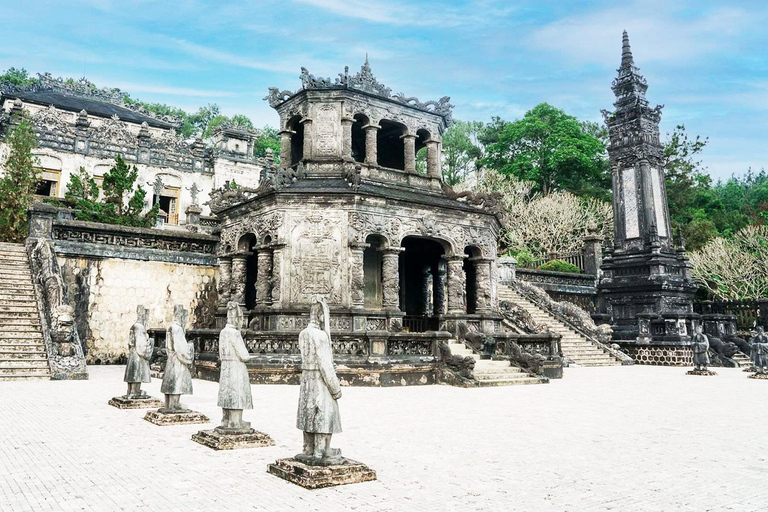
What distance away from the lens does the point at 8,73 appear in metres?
60.6

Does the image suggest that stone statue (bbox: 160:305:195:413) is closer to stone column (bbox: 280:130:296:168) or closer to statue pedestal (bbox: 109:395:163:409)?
statue pedestal (bbox: 109:395:163:409)

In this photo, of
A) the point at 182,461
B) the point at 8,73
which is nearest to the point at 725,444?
the point at 182,461

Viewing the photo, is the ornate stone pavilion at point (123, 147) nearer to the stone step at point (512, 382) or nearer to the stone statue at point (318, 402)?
the stone step at point (512, 382)

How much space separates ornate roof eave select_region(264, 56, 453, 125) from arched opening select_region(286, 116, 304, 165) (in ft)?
2.71

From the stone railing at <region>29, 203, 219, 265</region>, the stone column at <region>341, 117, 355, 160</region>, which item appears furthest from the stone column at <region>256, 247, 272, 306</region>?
the stone railing at <region>29, 203, 219, 265</region>

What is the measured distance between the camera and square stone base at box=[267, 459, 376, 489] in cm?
534

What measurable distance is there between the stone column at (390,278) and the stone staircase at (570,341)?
8.40 metres

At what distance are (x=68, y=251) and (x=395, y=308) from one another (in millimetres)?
11450

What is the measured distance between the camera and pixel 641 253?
1058 inches

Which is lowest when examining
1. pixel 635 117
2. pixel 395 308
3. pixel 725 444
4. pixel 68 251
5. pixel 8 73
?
pixel 725 444

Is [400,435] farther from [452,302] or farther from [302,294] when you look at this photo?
[452,302]

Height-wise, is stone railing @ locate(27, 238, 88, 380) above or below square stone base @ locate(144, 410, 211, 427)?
above

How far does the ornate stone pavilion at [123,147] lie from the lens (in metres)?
38.5

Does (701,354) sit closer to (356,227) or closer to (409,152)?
(409,152)
